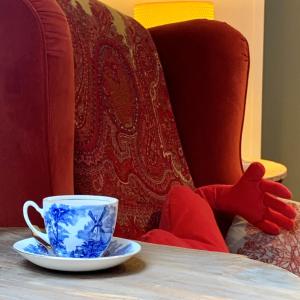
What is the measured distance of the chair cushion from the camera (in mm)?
1020

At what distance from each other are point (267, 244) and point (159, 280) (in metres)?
0.58

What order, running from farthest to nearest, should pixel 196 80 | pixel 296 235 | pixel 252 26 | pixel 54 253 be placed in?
pixel 252 26, pixel 196 80, pixel 296 235, pixel 54 253

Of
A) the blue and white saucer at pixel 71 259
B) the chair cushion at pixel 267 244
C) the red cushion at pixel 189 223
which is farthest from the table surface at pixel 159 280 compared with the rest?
the chair cushion at pixel 267 244

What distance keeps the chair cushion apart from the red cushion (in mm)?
98

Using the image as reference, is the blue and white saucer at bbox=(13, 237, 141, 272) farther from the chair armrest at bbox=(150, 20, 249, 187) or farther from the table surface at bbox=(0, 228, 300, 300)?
the chair armrest at bbox=(150, 20, 249, 187)

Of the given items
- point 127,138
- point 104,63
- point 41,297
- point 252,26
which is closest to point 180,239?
point 127,138

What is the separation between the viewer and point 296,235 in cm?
106

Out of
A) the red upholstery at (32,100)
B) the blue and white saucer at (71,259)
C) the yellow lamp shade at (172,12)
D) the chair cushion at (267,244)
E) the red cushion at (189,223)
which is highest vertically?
the yellow lamp shade at (172,12)

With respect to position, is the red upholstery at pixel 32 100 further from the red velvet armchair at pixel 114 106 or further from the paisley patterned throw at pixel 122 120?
the paisley patterned throw at pixel 122 120

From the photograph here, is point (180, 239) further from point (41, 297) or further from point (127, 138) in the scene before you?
point (41, 297)

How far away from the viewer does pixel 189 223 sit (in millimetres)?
960

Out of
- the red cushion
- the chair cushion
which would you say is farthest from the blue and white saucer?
the chair cushion

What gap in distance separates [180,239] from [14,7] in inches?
16.2

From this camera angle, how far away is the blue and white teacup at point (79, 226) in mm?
524
